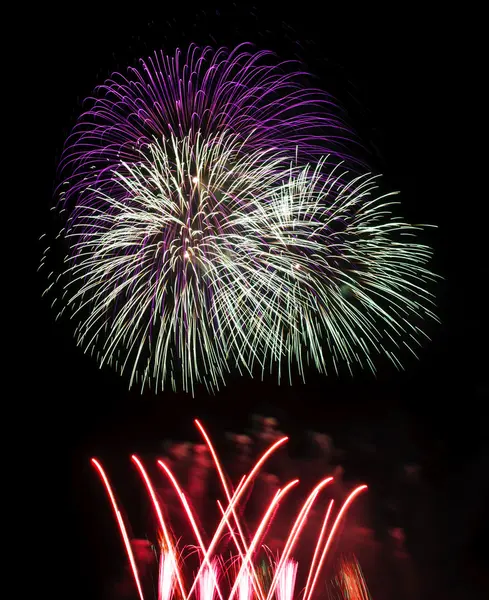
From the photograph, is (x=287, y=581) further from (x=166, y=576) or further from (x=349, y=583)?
(x=166, y=576)

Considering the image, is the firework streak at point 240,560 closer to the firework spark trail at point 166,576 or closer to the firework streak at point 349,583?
the firework spark trail at point 166,576

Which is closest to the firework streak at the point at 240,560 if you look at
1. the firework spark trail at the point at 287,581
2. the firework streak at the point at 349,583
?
the firework spark trail at the point at 287,581

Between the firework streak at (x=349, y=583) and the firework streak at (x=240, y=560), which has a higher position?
the firework streak at (x=240, y=560)

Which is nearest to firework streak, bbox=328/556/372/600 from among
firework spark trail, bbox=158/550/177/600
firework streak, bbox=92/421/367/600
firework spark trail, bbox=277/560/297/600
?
firework streak, bbox=92/421/367/600

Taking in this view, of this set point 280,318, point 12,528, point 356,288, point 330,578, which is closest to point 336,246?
→ point 356,288

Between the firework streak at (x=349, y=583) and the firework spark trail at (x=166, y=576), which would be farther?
the firework streak at (x=349, y=583)

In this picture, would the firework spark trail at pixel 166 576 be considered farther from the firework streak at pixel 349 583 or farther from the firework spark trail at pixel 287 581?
the firework streak at pixel 349 583

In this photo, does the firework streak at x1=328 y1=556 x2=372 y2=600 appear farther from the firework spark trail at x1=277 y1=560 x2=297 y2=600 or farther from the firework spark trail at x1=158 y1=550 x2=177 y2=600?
the firework spark trail at x1=158 y1=550 x2=177 y2=600

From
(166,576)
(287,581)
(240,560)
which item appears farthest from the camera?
(287,581)

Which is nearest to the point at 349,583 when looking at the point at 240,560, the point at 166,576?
the point at 240,560

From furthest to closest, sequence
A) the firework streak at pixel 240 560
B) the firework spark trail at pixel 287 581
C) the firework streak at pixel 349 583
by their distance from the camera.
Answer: the firework streak at pixel 349 583
the firework spark trail at pixel 287 581
the firework streak at pixel 240 560

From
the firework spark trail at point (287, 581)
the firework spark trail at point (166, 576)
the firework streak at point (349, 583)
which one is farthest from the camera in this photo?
the firework streak at point (349, 583)
